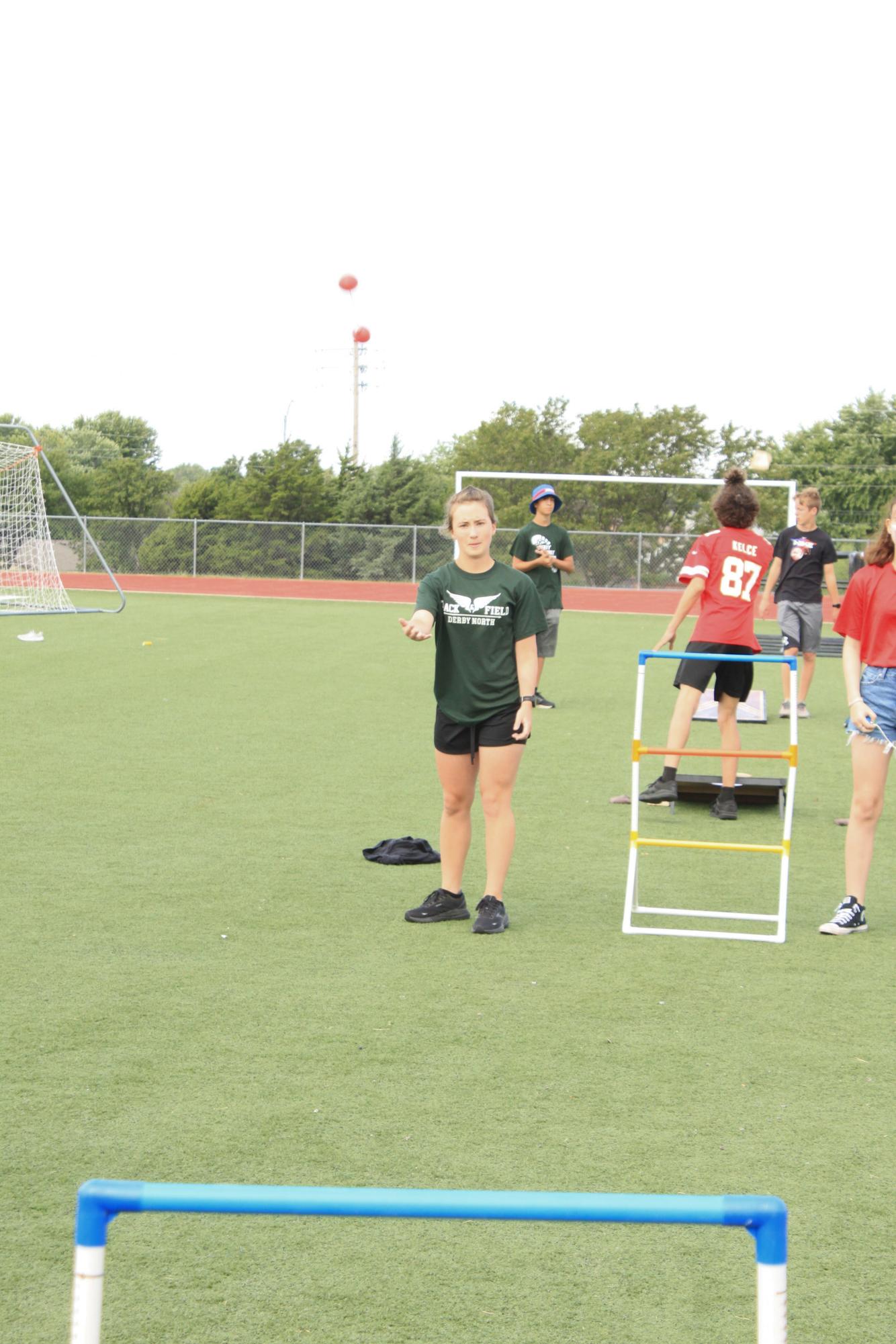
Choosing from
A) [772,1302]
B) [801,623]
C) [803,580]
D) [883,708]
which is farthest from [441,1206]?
[801,623]

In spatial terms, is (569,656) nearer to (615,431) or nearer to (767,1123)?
(767,1123)

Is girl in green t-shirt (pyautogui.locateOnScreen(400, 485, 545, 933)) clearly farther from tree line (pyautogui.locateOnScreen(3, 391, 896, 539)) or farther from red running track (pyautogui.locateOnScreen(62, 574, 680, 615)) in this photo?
tree line (pyautogui.locateOnScreen(3, 391, 896, 539))

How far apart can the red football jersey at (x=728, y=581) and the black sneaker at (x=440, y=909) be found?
9.16 feet

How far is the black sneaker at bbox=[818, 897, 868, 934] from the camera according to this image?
5.76 meters

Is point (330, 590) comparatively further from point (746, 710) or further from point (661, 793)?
point (661, 793)

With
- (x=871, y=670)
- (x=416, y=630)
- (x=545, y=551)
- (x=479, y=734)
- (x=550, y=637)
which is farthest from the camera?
(x=550, y=637)

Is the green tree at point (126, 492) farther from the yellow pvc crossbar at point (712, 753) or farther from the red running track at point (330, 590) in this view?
the yellow pvc crossbar at point (712, 753)

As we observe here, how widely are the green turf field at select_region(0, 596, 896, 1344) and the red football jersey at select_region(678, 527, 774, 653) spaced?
3.81 feet

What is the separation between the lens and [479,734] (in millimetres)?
5773

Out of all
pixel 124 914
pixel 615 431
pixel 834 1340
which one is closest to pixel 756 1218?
pixel 834 1340

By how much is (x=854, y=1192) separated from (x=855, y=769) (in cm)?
246

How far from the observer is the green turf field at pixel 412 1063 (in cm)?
299

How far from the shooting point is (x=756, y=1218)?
64.5 inches

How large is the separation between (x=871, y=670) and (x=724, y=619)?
238cm
